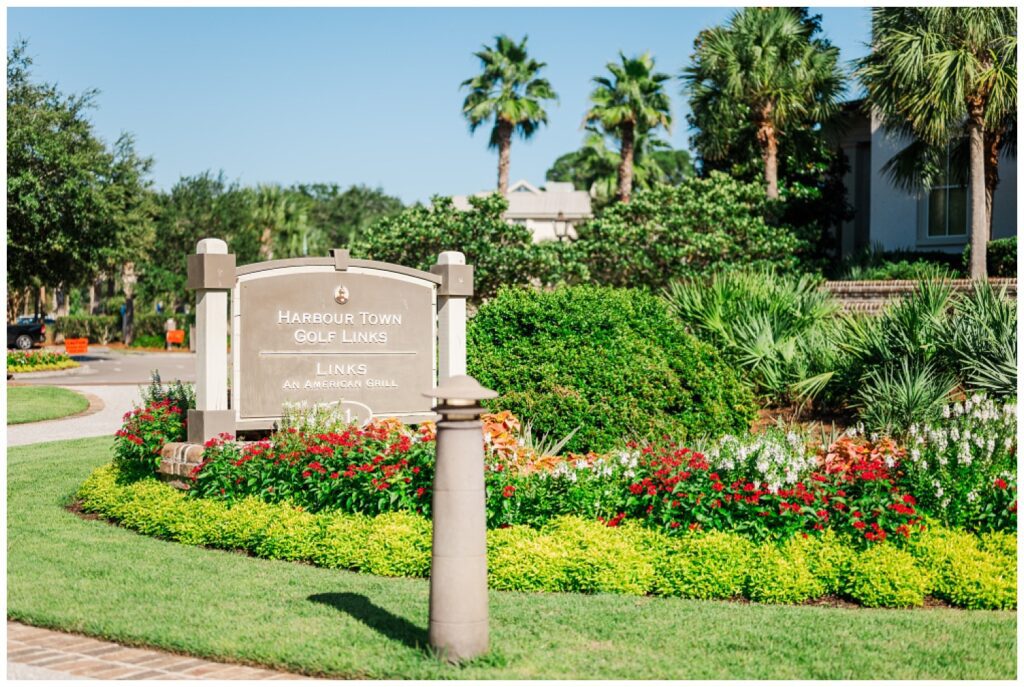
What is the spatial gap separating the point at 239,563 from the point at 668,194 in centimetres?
1815

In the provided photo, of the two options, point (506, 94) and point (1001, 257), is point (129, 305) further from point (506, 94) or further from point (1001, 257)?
point (1001, 257)

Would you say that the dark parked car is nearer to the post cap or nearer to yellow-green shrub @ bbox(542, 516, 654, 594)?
yellow-green shrub @ bbox(542, 516, 654, 594)

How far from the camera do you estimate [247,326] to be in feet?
32.2

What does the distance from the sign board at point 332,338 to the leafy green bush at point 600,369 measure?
82 cm

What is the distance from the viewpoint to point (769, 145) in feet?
83.6

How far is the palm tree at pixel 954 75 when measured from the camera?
19.5m

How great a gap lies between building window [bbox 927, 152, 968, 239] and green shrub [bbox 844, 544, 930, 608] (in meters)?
20.0

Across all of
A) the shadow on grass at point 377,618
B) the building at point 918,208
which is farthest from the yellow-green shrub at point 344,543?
the building at point 918,208

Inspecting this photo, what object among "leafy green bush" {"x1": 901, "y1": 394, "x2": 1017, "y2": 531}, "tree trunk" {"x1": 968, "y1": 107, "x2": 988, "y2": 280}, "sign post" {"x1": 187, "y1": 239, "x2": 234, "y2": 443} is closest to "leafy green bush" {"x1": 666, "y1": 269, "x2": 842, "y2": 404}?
"leafy green bush" {"x1": 901, "y1": 394, "x2": 1017, "y2": 531}

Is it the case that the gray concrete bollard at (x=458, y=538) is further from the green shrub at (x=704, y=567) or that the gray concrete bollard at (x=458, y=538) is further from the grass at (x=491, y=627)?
the green shrub at (x=704, y=567)

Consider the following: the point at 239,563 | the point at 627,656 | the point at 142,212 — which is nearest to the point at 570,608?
the point at 627,656

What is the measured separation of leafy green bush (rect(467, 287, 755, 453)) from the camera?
34.0 feet

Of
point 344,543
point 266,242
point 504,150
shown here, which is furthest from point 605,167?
point 344,543

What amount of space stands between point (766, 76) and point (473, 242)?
7.46 m
